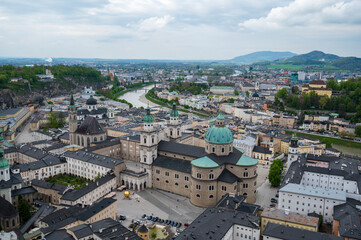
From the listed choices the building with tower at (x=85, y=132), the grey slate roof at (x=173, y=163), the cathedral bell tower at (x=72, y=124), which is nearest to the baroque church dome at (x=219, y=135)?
the grey slate roof at (x=173, y=163)

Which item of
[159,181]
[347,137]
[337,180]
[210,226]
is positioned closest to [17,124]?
[159,181]

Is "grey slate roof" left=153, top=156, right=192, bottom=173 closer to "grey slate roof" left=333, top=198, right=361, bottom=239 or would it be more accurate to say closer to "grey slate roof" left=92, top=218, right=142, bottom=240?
"grey slate roof" left=92, top=218, right=142, bottom=240

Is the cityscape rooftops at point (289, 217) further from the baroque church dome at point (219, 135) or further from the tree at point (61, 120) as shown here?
the tree at point (61, 120)

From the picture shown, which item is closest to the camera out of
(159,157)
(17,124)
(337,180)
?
(337,180)

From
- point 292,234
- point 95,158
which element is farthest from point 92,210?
point 292,234

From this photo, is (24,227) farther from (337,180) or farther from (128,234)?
(337,180)

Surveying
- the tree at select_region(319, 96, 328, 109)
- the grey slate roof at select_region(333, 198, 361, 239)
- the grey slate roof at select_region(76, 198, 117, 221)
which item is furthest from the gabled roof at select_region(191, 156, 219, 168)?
the tree at select_region(319, 96, 328, 109)
